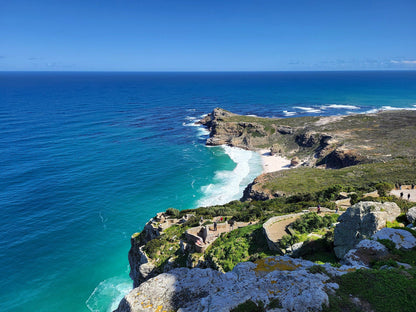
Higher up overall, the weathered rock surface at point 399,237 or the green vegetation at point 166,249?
the weathered rock surface at point 399,237

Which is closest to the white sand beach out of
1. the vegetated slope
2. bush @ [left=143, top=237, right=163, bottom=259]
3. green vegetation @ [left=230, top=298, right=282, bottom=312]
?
the vegetated slope

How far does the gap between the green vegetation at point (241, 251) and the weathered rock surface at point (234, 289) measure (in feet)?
25.1

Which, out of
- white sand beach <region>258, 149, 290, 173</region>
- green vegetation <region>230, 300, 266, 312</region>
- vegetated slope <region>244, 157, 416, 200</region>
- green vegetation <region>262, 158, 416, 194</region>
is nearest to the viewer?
green vegetation <region>230, 300, 266, 312</region>

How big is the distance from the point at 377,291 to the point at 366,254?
3246mm

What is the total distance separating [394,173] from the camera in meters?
40.8

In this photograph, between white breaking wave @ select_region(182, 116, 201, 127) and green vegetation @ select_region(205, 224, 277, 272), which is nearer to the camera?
green vegetation @ select_region(205, 224, 277, 272)

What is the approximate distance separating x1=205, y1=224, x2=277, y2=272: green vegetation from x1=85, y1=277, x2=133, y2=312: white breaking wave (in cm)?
1582

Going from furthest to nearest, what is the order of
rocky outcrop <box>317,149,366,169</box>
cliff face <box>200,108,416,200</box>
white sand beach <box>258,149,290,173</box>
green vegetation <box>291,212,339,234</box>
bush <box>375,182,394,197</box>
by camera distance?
white sand beach <box>258,149,290,173</box> < rocky outcrop <box>317,149,366,169</box> < cliff face <box>200,108,416,200</box> < bush <box>375,182,394,197</box> < green vegetation <box>291,212,339,234</box>

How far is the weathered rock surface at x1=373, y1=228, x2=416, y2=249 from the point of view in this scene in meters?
10.6

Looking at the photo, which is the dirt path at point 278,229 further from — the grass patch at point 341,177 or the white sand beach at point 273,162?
the white sand beach at point 273,162

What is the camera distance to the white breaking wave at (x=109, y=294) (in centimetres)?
2855

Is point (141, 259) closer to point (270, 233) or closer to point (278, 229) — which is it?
point (270, 233)

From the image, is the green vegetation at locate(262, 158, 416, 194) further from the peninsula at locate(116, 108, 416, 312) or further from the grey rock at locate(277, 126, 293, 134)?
the grey rock at locate(277, 126, 293, 134)

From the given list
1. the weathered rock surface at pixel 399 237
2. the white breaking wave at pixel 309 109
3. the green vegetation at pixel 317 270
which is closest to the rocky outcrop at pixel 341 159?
the weathered rock surface at pixel 399 237
